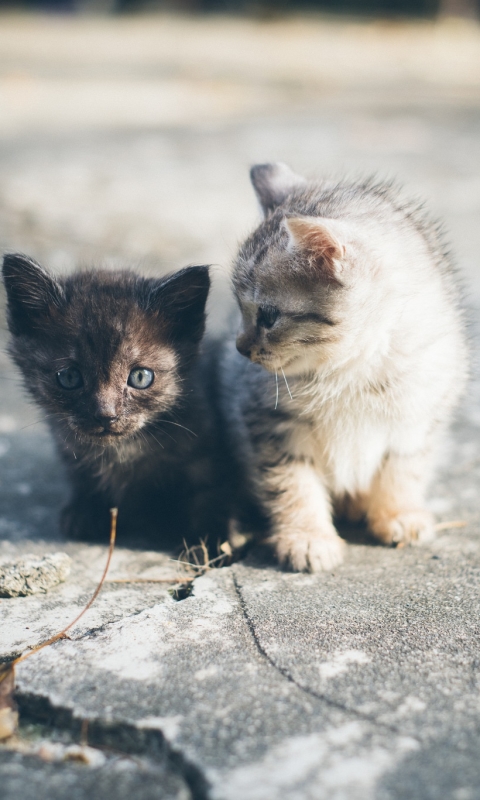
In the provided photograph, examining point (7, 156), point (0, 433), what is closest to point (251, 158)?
point (7, 156)

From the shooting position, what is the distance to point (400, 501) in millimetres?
2535

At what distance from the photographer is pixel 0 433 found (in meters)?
3.16

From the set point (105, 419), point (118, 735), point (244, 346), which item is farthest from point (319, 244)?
point (118, 735)

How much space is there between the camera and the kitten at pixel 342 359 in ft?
7.15

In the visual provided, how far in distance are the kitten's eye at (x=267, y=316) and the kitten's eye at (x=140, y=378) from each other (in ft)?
1.23

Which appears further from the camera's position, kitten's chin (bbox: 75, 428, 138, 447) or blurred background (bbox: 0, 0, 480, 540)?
blurred background (bbox: 0, 0, 480, 540)

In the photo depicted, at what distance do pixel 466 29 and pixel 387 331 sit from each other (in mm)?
14644

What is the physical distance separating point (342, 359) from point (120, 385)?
664 mm

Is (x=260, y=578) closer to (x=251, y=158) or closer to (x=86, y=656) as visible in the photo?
→ (x=86, y=656)

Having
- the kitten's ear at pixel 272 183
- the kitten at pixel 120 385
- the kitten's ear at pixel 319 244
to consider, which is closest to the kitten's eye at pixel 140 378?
the kitten at pixel 120 385

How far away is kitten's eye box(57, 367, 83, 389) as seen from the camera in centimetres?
229

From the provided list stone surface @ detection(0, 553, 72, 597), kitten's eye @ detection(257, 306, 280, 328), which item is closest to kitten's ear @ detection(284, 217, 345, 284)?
kitten's eye @ detection(257, 306, 280, 328)

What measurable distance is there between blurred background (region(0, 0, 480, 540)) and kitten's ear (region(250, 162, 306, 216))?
135mm

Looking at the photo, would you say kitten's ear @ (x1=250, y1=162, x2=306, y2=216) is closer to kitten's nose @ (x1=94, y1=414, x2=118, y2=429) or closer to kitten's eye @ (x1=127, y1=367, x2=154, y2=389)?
kitten's eye @ (x1=127, y1=367, x2=154, y2=389)
